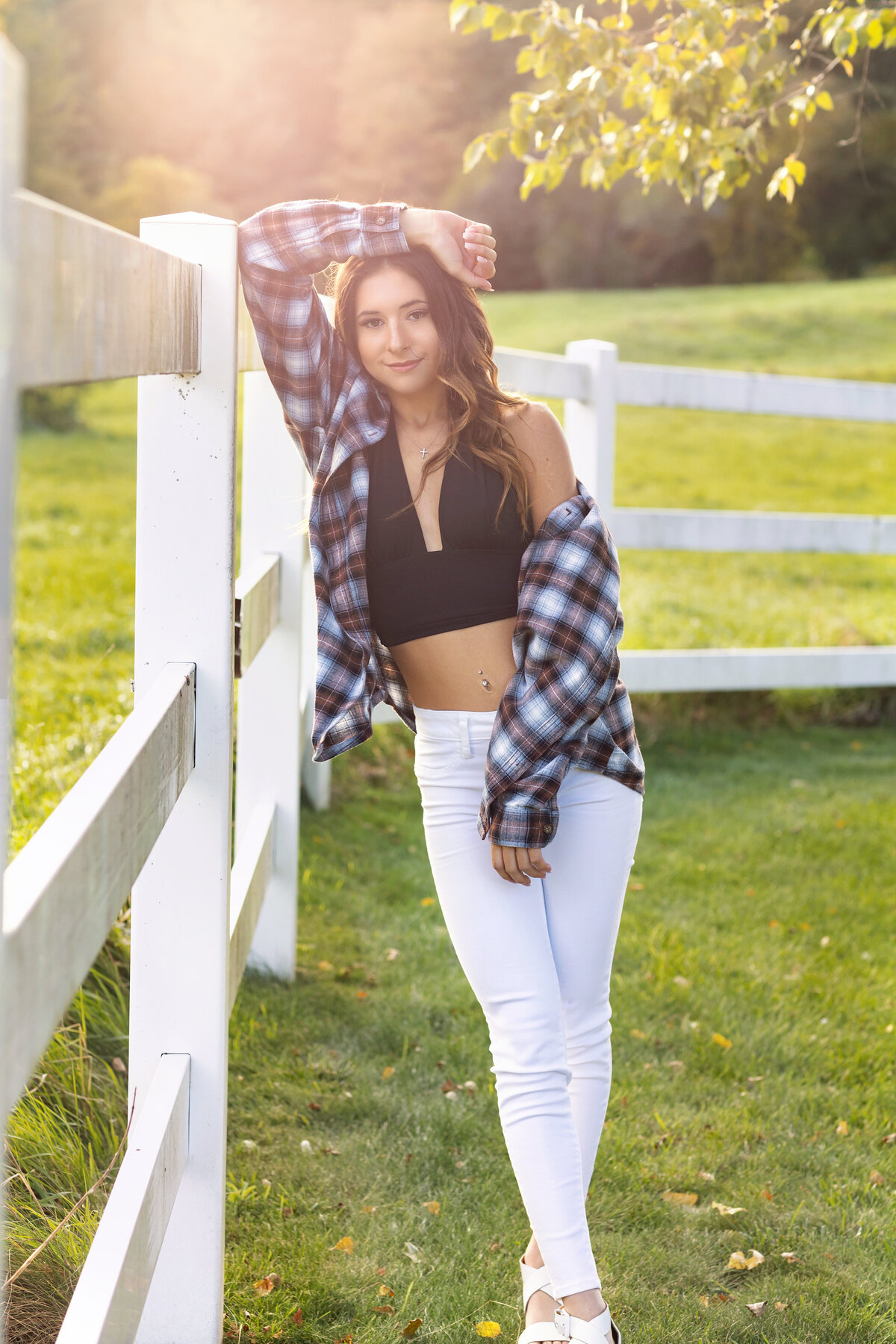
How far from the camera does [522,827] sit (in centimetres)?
194

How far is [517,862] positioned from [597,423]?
10.3 ft

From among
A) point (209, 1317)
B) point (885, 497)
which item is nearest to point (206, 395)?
point (209, 1317)

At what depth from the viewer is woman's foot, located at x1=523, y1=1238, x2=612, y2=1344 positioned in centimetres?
187

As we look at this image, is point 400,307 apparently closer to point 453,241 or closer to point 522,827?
point 453,241

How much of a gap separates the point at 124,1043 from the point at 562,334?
2249cm

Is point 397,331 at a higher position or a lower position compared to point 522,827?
higher

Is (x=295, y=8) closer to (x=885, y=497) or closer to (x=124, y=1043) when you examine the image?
(x=885, y=497)

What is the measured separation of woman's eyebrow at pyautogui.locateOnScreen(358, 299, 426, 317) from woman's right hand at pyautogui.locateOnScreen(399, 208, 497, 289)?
0.07 m

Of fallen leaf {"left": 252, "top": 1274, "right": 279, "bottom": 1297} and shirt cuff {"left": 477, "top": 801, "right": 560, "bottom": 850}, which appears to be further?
fallen leaf {"left": 252, "top": 1274, "right": 279, "bottom": 1297}

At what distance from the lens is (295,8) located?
1162 inches

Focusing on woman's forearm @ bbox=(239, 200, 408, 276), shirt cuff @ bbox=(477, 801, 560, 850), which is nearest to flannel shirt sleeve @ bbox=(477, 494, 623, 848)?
shirt cuff @ bbox=(477, 801, 560, 850)

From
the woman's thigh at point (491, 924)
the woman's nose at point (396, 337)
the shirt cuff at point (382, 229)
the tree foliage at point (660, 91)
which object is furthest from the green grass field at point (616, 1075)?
the tree foliage at point (660, 91)

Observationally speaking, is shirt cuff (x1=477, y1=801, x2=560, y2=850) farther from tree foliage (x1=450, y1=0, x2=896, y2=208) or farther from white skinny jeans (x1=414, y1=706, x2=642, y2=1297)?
tree foliage (x1=450, y1=0, x2=896, y2=208)

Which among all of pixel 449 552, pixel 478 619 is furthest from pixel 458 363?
pixel 478 619
